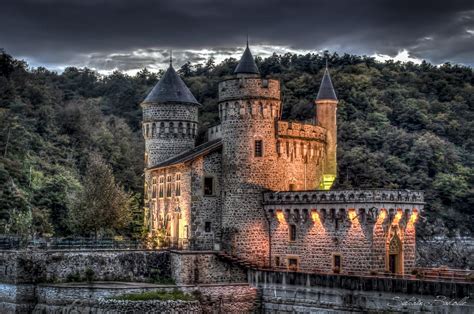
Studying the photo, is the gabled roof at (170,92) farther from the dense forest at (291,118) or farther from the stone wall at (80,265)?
the stone wall at (80,265)

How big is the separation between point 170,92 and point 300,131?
41.5ft

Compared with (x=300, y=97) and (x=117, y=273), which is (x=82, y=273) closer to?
(x=117, y=273)

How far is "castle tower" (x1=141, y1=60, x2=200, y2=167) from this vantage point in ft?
194

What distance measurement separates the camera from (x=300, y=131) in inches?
2020

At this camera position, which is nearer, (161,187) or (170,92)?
(161,187)

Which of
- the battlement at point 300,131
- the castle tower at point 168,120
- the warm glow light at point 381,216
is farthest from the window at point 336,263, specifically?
the castle tower at point 168,120

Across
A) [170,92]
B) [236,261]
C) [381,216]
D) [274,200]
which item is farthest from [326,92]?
[236,261]

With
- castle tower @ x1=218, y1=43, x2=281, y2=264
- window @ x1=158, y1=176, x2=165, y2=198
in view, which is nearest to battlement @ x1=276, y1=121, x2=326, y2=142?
castle tower @ x1=218, y1=43, x2=281, y2=264

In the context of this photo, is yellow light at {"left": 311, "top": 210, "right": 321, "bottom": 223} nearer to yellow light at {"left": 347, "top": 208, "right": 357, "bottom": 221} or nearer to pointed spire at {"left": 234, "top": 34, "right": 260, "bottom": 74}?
yellow light at {"left": 347, "top": 208, "right": 357, "bottom": 221}

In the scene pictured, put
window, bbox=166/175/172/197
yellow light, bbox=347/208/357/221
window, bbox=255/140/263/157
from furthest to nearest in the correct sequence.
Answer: window, bbox=166/175/172/197 → window, bbox=255/140/263/157 → yellow light, bbox=347/208/357/221

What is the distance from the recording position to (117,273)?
47.2 meters

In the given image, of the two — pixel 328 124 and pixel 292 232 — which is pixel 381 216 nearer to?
pixel 292 232

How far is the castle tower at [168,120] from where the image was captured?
59156 millimetres

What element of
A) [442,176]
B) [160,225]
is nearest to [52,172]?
[160,225]
